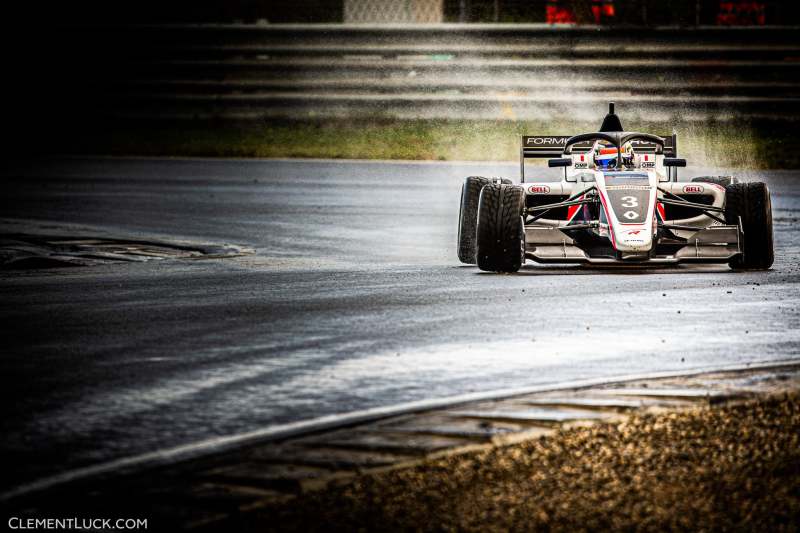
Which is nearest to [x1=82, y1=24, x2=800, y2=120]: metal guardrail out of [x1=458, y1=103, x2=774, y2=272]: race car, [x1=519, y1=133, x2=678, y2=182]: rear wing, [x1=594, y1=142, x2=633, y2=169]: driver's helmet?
[x1=519, y1=133, x2=678, y2=182]: rear wing

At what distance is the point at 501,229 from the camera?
10.5 metres

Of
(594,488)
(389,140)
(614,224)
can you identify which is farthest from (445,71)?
(594,488)

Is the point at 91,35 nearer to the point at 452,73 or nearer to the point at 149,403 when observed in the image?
the point at 452,73

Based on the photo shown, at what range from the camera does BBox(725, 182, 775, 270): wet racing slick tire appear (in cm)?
1059

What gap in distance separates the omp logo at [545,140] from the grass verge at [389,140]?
7.77 metres

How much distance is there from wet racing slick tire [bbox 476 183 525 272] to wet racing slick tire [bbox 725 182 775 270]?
152 centimetres

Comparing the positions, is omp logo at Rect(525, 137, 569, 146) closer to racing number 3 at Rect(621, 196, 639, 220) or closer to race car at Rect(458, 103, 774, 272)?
race car at Rect(458, 103, 774, 272)

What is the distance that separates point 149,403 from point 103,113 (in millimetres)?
17358

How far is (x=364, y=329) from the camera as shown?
823cm

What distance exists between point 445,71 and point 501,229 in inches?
476

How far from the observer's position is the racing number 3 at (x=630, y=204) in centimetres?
1047
